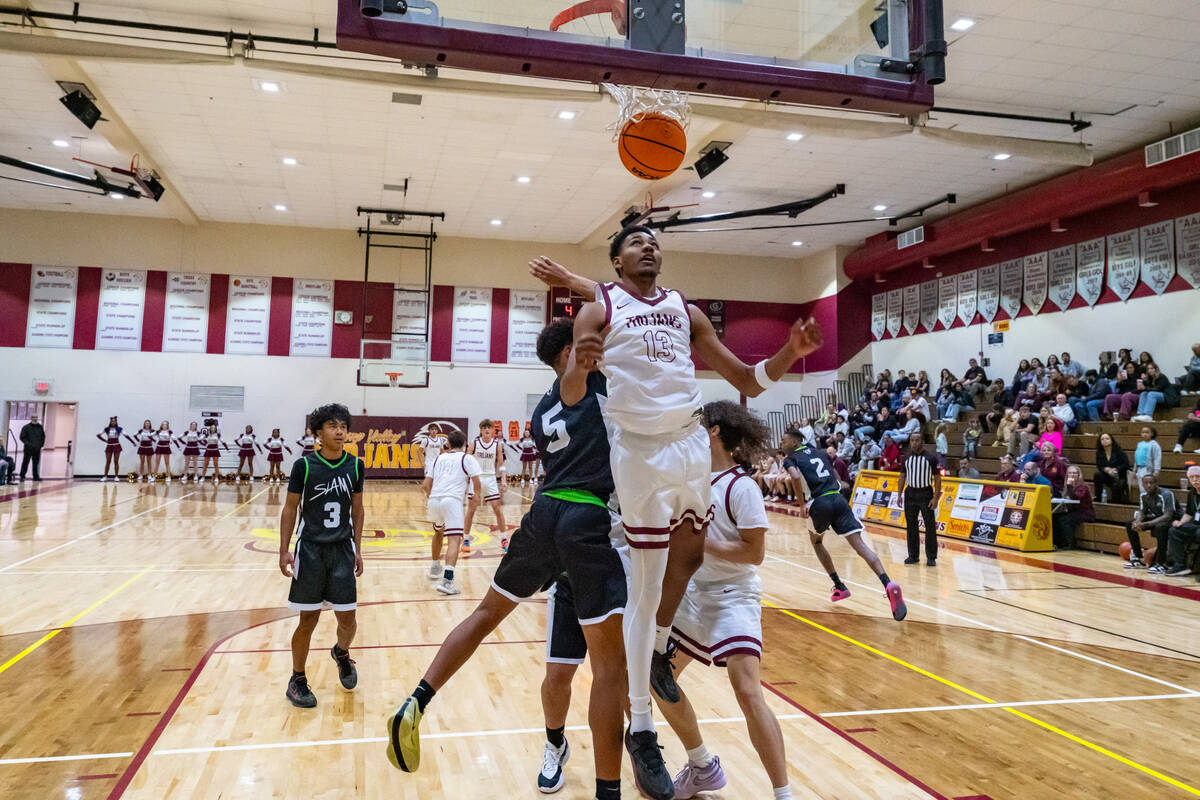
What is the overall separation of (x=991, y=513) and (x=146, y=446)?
2018 cm

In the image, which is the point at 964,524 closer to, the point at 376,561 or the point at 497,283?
the point at 376,561

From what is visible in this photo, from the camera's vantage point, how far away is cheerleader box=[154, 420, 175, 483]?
20797mm

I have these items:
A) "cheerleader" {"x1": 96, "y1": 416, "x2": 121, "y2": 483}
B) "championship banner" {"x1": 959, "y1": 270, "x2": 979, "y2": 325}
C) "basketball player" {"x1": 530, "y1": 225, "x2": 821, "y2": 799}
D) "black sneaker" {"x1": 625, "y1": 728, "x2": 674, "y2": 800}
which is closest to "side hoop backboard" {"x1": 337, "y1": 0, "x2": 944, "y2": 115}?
"basketball player" {"x1": 530, "y1": 225, "x2": 821, "y2": 799}

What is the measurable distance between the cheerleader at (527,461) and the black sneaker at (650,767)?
65.2 ft

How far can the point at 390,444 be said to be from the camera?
74.8 feet

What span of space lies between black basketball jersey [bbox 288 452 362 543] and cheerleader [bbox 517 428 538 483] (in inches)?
713

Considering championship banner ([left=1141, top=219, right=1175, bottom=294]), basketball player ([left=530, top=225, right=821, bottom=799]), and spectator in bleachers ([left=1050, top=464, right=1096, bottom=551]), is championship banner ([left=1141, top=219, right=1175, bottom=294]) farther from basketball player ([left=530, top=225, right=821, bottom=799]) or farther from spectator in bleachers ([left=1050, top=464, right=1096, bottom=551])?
basketball player ([left=530, top=225, right=821, bottom=799])

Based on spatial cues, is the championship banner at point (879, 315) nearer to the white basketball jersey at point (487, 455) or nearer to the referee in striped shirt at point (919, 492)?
the referee in striped shirt at point (919, 492)

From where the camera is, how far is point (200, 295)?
72.3 ft

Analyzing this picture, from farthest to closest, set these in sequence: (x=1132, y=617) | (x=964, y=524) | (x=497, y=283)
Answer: (x=497, y=283)
(x=964, y=524)
(x=1132, y=617)

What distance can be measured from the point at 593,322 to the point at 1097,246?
57.9ft

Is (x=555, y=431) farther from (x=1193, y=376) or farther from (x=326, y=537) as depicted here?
(x=1193, y=376)

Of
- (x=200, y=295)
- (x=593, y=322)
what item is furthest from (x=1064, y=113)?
(x=200, y=295)

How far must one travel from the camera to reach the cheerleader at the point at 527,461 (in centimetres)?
2277
